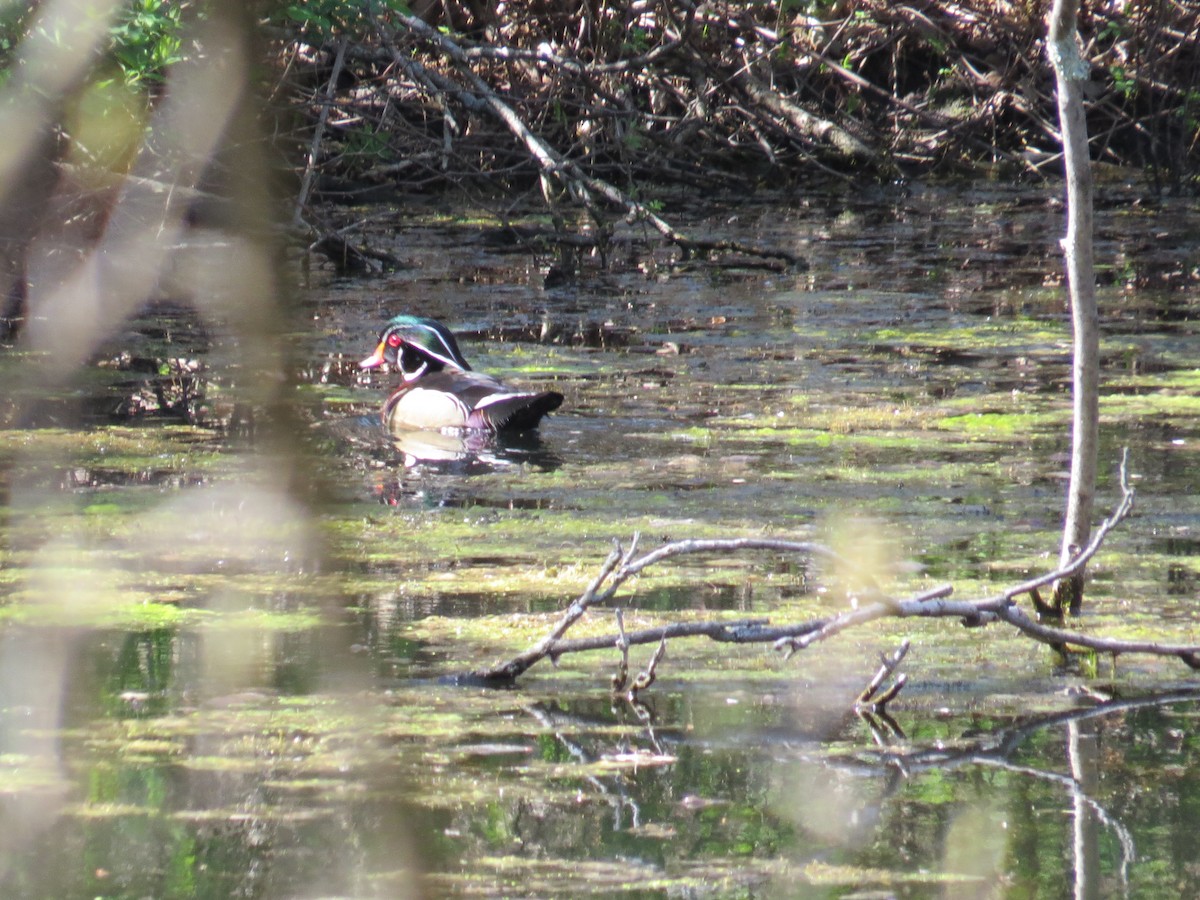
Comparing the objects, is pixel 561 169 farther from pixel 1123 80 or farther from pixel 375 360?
pixel 1123 80

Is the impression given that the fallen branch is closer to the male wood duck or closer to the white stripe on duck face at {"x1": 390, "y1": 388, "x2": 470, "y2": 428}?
the male wood duck

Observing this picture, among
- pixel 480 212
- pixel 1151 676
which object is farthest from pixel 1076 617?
pixel 480 212

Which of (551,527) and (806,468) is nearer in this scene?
(551,527)

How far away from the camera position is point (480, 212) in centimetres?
1648

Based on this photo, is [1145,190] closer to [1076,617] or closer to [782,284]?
[782,284]

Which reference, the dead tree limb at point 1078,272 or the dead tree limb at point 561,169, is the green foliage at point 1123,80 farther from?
the dead tree limb at point 1078,272

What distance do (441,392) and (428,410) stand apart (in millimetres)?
104

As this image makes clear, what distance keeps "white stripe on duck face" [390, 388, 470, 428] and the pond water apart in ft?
0.55

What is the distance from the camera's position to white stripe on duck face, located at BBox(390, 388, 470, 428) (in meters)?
8.14

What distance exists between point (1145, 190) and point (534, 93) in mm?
6652

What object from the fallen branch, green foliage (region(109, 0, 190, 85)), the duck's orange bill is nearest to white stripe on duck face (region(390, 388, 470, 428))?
the duck's orange bill

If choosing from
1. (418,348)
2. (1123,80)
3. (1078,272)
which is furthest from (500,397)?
(1123,80)

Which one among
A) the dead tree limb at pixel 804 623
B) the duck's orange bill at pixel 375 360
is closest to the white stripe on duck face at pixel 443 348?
the duck's orange bill at pixel 375 360

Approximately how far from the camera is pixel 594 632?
180 inches
